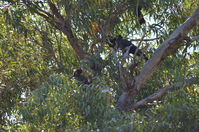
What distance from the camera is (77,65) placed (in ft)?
31.0

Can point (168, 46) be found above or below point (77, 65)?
below

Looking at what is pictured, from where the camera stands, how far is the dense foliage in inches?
227

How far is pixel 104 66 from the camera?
766cm

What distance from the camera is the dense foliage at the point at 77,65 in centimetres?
577

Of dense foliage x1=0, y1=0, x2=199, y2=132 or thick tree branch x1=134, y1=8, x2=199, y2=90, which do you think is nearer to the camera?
dense foliage x1=0, y1=0, x2=199, y2=132

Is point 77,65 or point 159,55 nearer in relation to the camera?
point 159,55

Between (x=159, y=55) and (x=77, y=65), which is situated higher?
(x=77, y=65)

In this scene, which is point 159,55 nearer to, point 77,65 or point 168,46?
point 168,46

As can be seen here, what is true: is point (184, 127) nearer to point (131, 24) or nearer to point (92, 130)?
point (92, 130)

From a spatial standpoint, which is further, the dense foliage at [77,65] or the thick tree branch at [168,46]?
the thick tree branch at [168,46]

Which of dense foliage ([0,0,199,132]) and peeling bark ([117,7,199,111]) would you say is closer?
dense foliage ([0,0,199,132])

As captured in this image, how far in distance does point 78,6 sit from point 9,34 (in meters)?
1.86

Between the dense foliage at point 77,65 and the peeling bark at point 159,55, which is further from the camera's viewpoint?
the peeling bark at point 159,55

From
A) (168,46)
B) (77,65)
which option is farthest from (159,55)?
(77,65)
